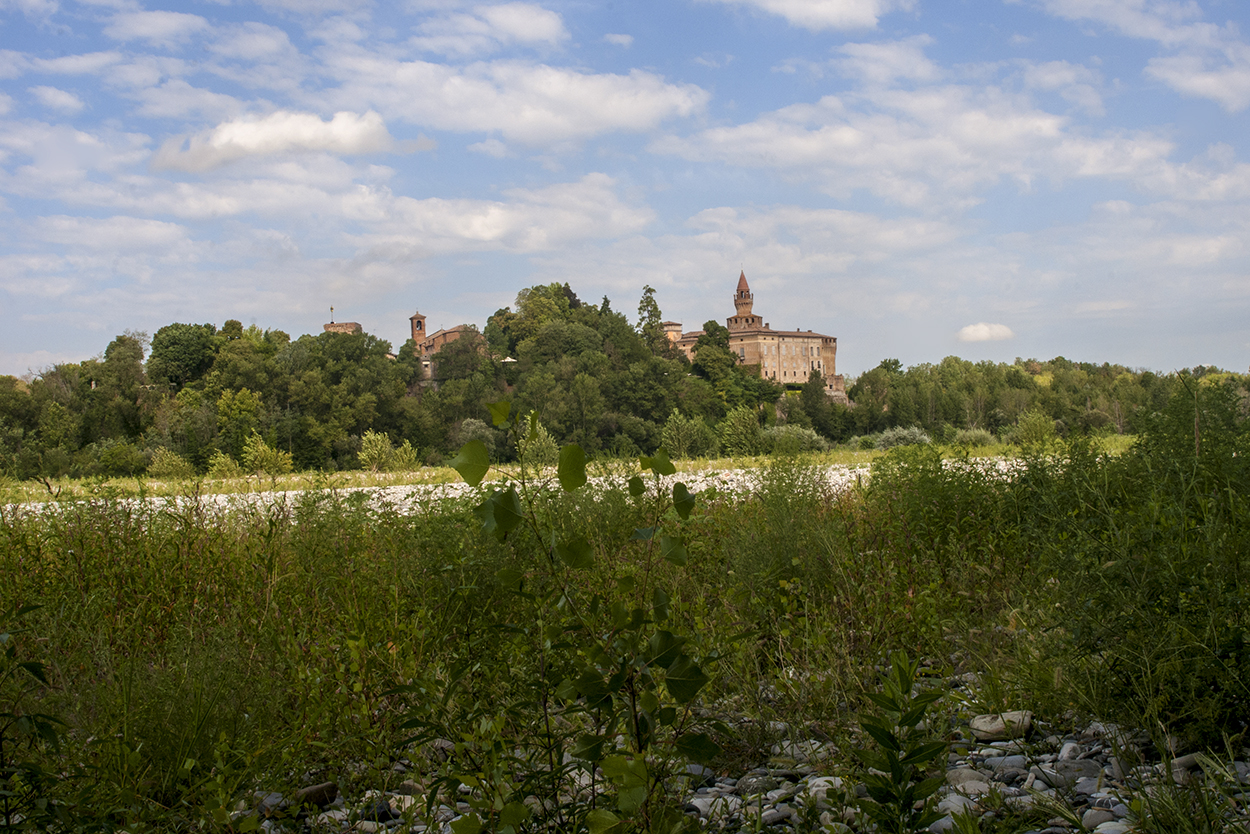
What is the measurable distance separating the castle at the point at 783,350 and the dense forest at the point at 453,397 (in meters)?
17.5

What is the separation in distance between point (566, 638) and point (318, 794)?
1.02 m

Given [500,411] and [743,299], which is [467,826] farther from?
[743,299]

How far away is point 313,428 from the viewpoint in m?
45.5

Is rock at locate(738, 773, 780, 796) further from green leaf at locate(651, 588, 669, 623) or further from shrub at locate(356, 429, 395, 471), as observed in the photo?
shrub at locate(356, 429, 395, 471)

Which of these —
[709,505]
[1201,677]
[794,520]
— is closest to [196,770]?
[1201,677]

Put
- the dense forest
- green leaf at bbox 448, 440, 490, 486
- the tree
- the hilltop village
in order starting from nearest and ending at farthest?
1. green leaf at bbox 448, 440, 490, 486
2. the dense forest
3. the tree
4. the hilltop village

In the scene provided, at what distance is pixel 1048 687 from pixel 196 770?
308 cm

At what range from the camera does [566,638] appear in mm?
2434

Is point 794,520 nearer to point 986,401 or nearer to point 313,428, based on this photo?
point 313,428

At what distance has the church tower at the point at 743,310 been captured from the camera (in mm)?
107938

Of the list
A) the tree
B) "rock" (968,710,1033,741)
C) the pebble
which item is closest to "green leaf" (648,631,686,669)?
the pebble

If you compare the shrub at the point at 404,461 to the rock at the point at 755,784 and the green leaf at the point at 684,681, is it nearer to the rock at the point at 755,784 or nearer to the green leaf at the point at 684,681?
the rock at the point at 755,784

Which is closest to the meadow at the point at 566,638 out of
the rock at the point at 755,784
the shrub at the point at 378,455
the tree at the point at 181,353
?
the rock at the point at 755,784

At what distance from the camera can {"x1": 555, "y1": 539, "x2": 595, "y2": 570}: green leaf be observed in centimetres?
121
